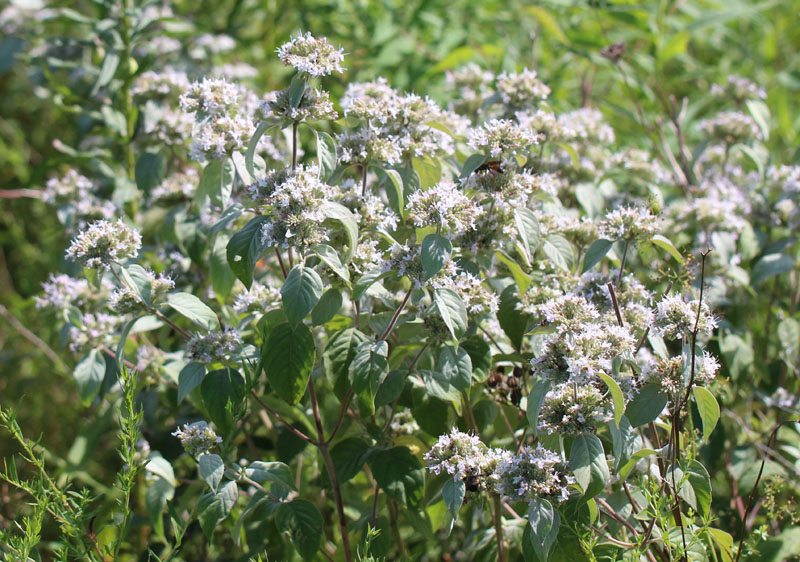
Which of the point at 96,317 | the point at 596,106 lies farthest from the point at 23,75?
the point at 596,106

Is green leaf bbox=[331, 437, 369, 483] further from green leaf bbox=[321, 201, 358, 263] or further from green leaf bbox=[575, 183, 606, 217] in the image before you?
green leaf bbox=[575, 183, 606, 217]

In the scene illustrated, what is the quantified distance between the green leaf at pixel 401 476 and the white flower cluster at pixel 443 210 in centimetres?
56

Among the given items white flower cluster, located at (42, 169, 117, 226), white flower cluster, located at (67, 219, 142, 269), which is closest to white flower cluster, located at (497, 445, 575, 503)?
white flower cluster, located at (67, 219, 142, 269)

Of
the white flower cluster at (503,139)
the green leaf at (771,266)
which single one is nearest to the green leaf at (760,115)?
the green leaf at (771,266)

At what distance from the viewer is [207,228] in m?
2.23

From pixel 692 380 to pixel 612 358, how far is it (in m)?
0.16

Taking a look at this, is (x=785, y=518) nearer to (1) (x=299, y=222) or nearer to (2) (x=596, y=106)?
(1) (x=299, y=222)

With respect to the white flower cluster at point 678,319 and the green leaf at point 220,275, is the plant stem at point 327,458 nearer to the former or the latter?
the green leaf at point 220,275

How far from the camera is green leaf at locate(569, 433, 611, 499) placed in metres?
1.45

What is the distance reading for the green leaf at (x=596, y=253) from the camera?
174 centimetres

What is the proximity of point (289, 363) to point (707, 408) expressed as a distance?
84 cm

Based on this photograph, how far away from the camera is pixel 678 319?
5.18 feet

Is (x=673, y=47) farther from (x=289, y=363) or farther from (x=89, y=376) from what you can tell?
(x=89, y=376)

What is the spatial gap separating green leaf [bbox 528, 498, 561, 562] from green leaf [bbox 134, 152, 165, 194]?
1563 mm
